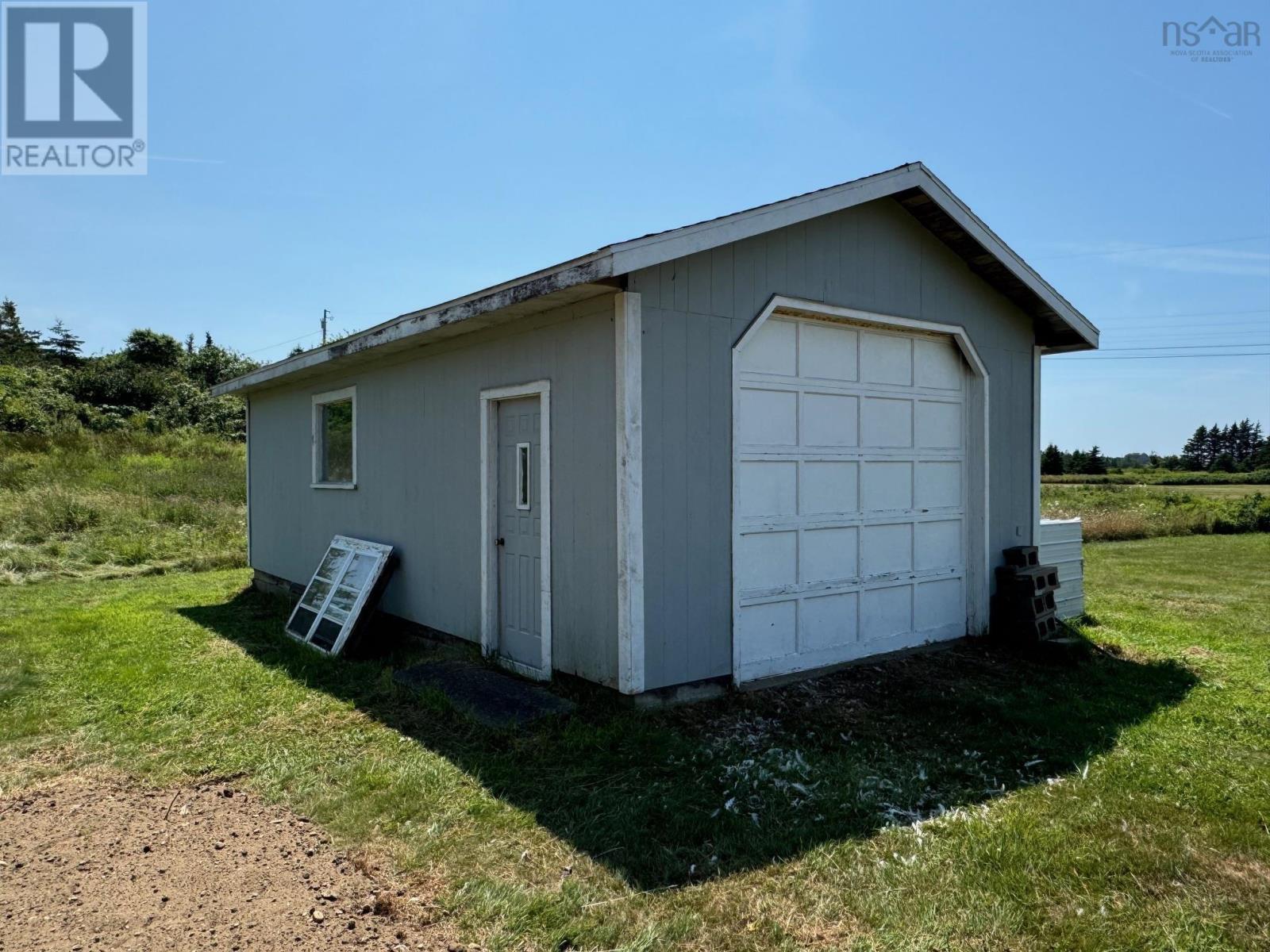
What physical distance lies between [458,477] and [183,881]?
3.75 m

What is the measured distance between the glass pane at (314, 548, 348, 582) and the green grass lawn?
3.14ft

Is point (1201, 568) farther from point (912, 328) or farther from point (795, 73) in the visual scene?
point (795, 73)

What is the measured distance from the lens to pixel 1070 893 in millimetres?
2781

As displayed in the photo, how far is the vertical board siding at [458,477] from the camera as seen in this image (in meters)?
4.85

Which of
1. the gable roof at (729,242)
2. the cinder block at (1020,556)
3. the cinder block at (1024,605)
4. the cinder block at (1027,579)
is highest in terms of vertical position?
the gable roof at (729,242)

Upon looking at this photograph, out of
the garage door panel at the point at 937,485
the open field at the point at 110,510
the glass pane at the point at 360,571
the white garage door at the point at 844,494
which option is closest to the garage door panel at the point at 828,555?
the white garage door at the point at 844,494

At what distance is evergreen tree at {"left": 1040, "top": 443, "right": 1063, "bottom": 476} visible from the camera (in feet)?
145

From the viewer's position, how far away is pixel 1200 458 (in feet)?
178

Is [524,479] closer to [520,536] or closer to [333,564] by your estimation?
[520,536]

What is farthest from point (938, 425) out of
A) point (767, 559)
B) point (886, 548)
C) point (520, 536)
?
point (520, 536)

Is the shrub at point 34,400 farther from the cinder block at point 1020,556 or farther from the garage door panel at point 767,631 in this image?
the cinder block at point 1020,556

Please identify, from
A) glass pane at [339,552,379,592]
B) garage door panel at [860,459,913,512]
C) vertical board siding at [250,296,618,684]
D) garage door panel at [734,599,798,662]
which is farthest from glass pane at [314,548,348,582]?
garage door panel at [860,459,913,512]

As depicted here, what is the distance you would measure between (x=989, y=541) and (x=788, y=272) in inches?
133

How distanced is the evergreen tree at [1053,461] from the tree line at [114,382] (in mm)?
41708
